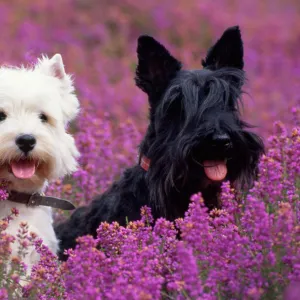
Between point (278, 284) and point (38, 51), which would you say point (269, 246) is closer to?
point (278, 284)

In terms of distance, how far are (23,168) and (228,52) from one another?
1.71m

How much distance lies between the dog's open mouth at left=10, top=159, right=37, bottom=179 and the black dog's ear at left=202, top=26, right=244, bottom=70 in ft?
5.01

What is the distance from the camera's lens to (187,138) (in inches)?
191

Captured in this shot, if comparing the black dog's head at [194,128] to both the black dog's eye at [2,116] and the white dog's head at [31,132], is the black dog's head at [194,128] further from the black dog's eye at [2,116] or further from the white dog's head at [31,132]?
the black dog's eye at [2,116]

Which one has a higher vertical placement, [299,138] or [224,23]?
[224,23]

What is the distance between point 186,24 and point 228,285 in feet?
51.1

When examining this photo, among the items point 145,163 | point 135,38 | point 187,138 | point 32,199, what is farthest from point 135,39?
A: point 187,138

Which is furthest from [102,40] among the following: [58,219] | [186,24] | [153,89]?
[153,89]

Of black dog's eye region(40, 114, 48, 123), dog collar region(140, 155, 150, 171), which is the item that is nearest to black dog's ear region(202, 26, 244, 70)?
dog collar region(140, 155, 150, 171)

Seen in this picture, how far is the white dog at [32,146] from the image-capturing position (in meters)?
4.82

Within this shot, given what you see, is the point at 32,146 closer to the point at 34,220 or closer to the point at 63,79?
the point at 34,220

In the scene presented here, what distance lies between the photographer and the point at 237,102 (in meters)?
5.26

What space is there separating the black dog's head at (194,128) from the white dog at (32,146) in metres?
0.64

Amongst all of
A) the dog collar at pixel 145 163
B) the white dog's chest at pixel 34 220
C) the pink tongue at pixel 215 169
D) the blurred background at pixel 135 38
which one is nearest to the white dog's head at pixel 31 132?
the white dog's chest at pixel 34 220
